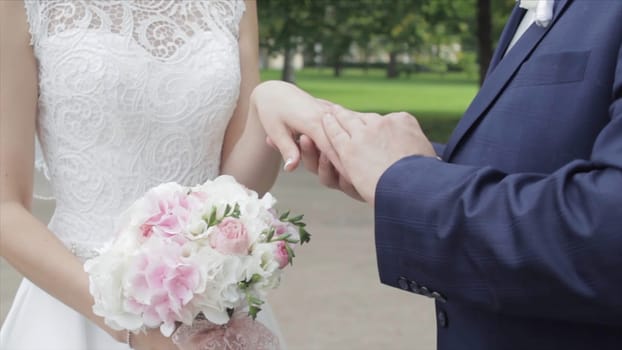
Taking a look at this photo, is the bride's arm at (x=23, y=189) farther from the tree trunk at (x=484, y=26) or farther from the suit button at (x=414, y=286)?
the tree trunk at (x=484, y=26)

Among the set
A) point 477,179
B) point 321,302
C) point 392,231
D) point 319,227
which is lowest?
point 319,227

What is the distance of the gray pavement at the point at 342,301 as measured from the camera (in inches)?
273

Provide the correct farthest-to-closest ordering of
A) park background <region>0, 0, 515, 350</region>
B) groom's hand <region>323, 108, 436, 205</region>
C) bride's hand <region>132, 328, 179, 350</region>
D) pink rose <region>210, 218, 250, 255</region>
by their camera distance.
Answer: park background <region>0, 0, 515, 350</region>, bride's hand <region>132, 328, 179, 350</region>, pink rose <region>210, 218, 250, 255</region>, groom's hand <region>323, 108, 436, 205</region>

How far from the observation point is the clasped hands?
1.79 m

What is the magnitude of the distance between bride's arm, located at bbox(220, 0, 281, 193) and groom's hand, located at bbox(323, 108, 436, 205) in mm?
Result: 992

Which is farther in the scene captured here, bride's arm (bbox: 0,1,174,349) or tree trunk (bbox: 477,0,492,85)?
tree trunk (bbox: 477,0,492,85)

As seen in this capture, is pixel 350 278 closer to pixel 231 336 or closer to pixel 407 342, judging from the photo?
pixel 407 342

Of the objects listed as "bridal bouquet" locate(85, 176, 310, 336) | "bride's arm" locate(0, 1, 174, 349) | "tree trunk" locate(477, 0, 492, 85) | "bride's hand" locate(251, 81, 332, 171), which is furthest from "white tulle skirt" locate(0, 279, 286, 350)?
"tree trunk" locate(477, 0, 492, 85)

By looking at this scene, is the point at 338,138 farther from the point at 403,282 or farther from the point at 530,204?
the point at 530,204

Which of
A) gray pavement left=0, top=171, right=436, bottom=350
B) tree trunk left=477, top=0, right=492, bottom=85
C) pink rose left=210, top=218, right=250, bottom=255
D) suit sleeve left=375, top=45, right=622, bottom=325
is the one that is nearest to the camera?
suit sleeve left=375, top=45, right=622, bottom=325

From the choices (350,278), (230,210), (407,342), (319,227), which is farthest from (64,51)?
(319,227)

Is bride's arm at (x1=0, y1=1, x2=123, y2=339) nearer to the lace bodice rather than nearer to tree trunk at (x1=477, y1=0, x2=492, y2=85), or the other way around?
the lace bodice

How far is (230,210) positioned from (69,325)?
1104 millimetres

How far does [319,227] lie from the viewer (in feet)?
34.5
